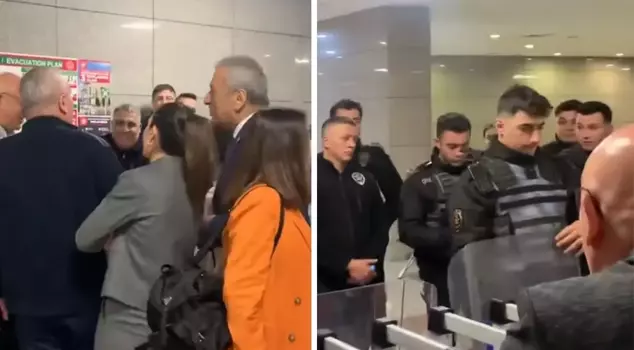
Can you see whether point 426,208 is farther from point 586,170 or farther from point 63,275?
point 63,275

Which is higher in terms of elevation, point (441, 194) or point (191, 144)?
point (191, 144)

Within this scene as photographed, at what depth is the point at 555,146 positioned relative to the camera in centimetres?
152

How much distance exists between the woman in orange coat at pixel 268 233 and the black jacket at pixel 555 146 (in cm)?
63

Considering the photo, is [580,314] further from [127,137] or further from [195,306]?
[127,137]

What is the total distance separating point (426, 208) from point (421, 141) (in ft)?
0.58

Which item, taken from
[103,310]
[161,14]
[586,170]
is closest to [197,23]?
[161,14]

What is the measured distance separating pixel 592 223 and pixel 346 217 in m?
0.74

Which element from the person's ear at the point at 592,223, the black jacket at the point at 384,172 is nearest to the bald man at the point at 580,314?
the person's ear at the point at 592,223

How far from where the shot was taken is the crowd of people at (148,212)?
1.84 metres

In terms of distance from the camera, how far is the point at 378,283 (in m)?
1.80

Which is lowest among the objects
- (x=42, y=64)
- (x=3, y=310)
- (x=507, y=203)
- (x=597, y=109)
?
(x=3, y=310)

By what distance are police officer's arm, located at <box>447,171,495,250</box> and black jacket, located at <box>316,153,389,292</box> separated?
0.82ft

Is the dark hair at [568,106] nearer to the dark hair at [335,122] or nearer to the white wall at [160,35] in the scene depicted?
the dark hair at [335,122]

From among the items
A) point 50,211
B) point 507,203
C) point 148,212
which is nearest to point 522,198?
point 507,203
